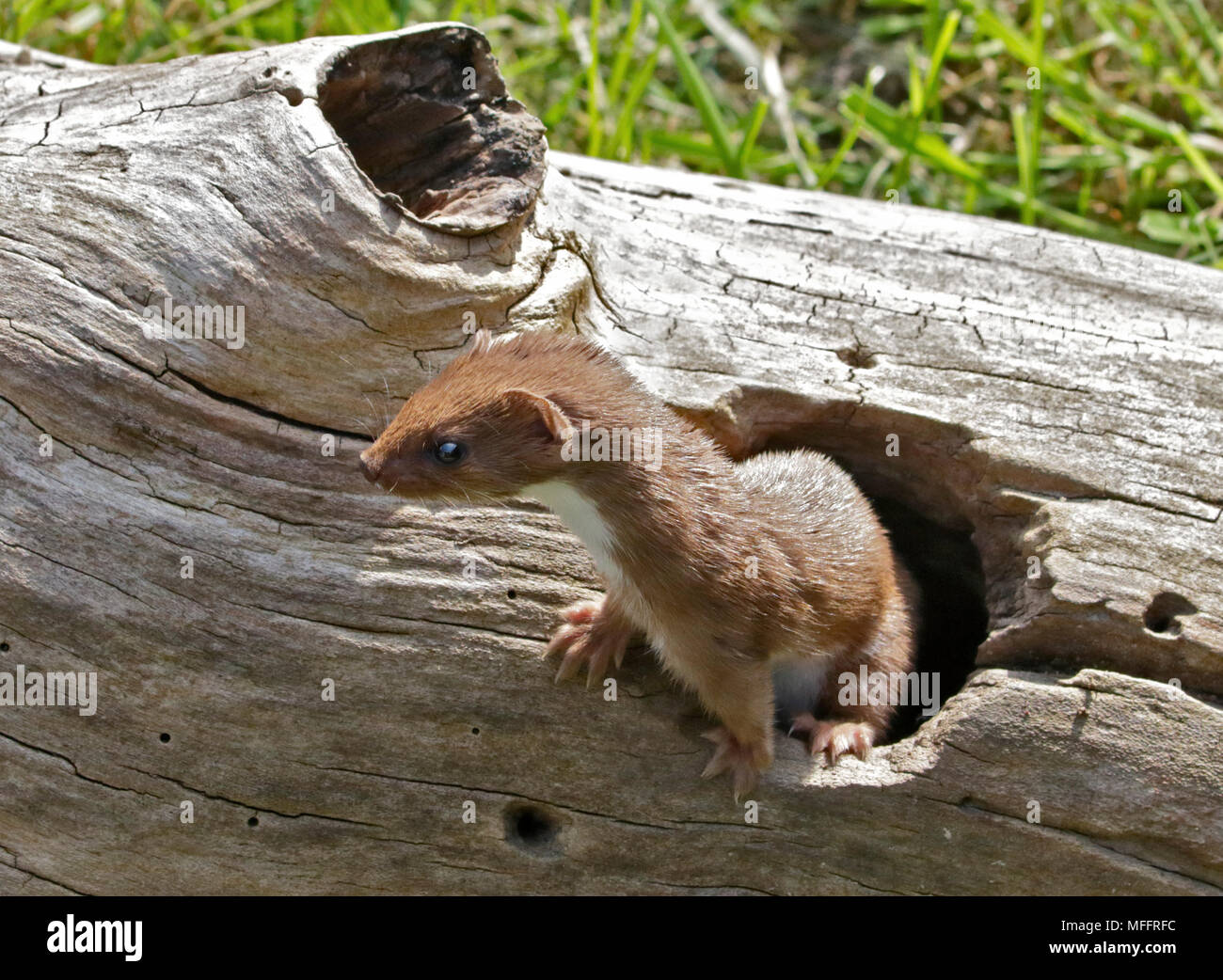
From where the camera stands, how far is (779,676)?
3.74 meters

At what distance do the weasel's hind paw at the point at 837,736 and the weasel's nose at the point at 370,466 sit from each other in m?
1.44

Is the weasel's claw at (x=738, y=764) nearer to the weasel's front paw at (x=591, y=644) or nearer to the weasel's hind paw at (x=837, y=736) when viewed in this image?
the weasel's hind paw at (x=837, y=736)

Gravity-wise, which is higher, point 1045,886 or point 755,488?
point 755,488

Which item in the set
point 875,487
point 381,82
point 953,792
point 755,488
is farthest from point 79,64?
point 953,792

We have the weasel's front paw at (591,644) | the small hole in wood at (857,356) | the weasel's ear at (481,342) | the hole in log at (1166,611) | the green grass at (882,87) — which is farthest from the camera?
the green grass at (882,87)

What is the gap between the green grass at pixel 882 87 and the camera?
568cm

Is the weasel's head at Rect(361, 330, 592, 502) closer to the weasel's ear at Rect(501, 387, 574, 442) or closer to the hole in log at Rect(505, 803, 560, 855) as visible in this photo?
the weasel's ear at Rect(501, 387, 574, 442)

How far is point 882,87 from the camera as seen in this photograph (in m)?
6.68

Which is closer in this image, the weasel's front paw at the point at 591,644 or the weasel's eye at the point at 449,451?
the weasel's eye at the point at 449,451

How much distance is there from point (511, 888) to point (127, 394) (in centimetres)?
170

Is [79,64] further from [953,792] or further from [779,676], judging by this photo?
[953,792]

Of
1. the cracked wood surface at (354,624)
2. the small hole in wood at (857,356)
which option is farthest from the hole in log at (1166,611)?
the small hole in wood at (857,356)

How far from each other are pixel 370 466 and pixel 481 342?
452mm

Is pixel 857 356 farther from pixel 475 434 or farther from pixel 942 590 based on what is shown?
pixel 475 434
